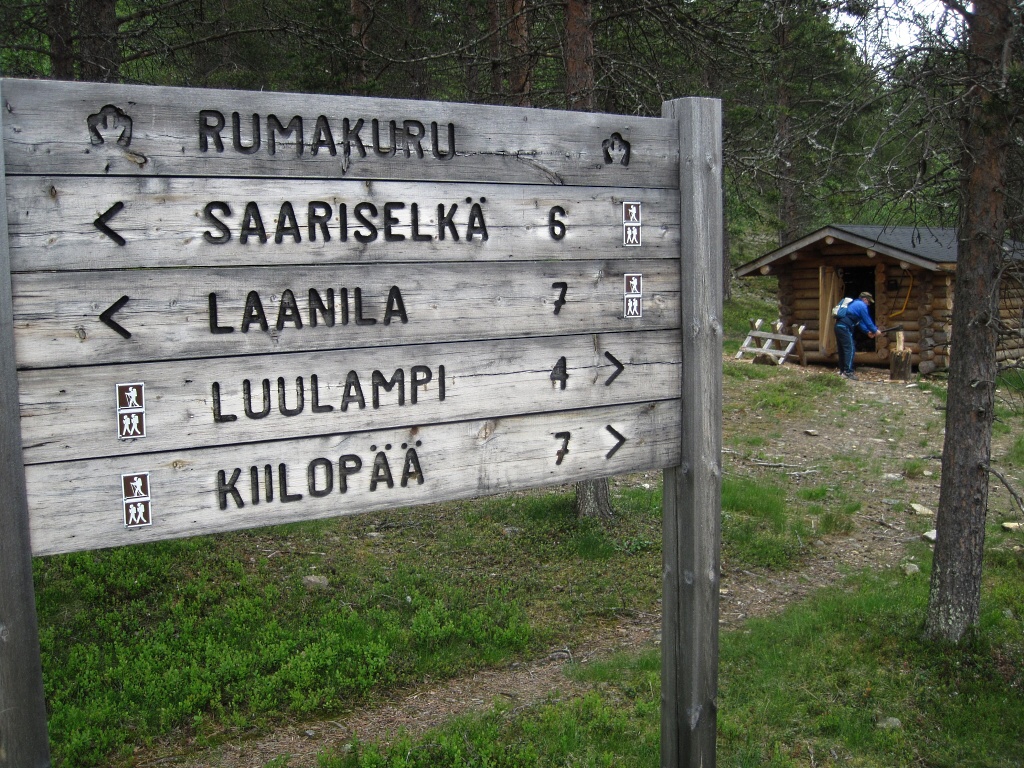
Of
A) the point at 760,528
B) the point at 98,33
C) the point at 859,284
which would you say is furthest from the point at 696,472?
the point at 859,284

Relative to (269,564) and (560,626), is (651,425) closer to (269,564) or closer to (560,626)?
(560,626)

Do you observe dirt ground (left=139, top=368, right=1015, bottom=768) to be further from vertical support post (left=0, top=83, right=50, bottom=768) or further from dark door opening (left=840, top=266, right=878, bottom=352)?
dark door opening (left=840, top=266, right=878, bottom=352)

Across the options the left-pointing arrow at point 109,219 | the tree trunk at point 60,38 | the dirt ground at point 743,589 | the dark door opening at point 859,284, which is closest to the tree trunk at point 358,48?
the tree trunk at point 60,38

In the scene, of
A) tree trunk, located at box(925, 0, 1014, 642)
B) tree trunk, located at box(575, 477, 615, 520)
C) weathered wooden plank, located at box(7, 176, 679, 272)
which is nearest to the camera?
weathered wooden plank, located at box(7, 176, 679, 272)

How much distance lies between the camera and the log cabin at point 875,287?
19562 mm

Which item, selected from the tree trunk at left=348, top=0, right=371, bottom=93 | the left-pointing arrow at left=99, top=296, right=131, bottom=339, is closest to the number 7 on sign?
the left-pointing arrow at left=99, top=296, right=131, bottom=339

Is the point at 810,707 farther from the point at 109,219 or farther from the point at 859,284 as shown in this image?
the point at 859,284

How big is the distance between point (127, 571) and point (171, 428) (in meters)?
5.37

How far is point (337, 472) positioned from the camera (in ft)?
9.14

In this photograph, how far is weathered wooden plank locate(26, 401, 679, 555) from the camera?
2439mm

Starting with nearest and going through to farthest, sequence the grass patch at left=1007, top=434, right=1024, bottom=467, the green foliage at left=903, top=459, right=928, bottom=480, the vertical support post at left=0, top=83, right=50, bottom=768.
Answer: the vertical support post at left=0, top=83, right=50, bottom=768 → the green foliage at left=903, top=459, right=928, bottom=480 → the grass patch at left=1007, top=434, right=1024, bottom=467

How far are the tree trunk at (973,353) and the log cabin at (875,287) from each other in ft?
39.8

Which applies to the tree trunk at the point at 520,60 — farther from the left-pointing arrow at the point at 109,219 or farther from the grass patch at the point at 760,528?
the left-pointing arrow at the point at 109,219

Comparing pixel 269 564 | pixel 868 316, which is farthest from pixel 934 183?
pixel 868 316
